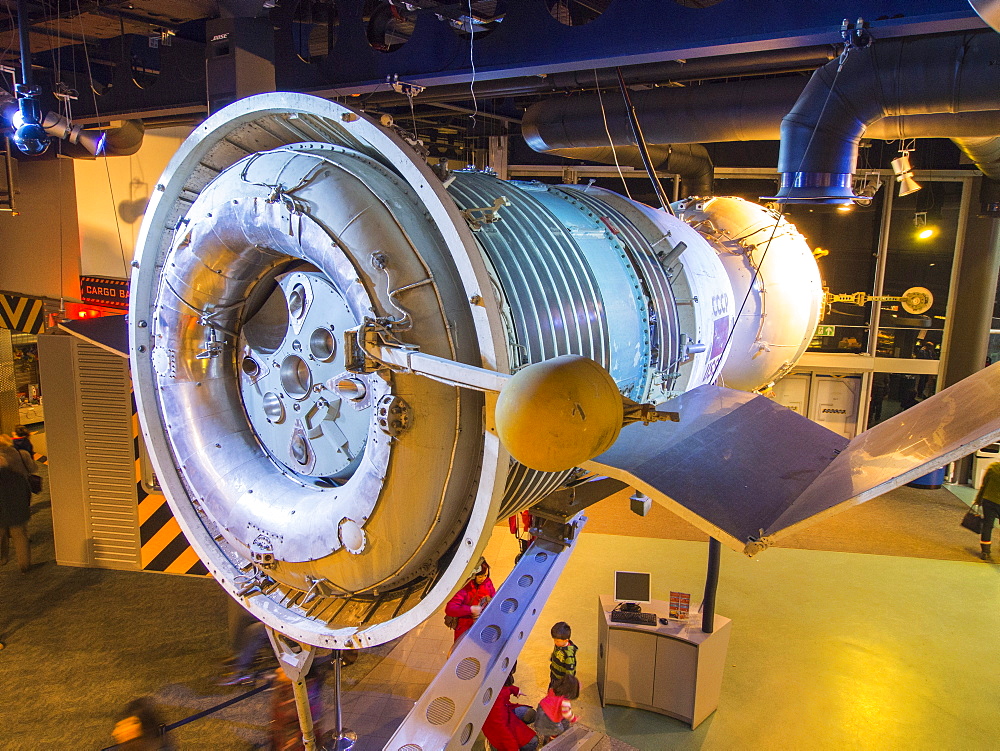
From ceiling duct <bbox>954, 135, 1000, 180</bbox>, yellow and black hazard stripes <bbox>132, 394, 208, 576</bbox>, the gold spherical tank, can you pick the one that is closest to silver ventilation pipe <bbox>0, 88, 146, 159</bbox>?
yellow and black hazard stripes <bbox>132, 394, 208, 576</bbox>

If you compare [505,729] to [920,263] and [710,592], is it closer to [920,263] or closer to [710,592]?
[710,592]

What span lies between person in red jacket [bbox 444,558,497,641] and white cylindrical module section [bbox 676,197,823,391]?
94.7 inches

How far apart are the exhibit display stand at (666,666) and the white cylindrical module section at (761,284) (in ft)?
6.51

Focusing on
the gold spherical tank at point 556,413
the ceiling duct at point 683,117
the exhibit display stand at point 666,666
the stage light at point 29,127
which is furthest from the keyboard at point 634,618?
the stage light at point 29,127

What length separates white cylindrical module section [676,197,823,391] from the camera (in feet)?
17.1

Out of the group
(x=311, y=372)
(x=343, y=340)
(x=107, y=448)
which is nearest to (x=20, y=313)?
(x=107, y=448)

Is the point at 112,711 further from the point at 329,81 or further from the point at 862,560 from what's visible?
the point at 862,560

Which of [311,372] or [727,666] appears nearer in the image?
[311,372]

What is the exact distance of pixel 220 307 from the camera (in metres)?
3.03

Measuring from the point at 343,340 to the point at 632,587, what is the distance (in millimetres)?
4104

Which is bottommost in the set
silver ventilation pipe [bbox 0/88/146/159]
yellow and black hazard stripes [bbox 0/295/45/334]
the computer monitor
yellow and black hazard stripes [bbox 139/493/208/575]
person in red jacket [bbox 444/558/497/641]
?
yellow and black hazard stripes [bbox 139/493/208/575]

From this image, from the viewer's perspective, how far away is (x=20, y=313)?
33.1 ft

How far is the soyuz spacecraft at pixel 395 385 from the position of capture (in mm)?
2213

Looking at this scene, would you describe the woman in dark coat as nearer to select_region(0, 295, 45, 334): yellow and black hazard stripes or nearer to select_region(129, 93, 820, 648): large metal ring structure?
select_region(0, 295, 45, 334): yellow and black hazard stripes
